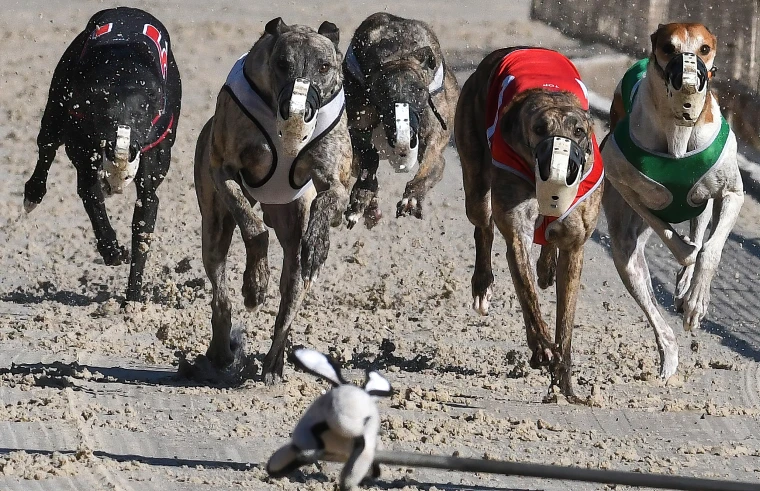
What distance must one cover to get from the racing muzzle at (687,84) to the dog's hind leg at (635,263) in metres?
0.79

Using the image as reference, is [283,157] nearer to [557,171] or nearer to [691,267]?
[557,171]

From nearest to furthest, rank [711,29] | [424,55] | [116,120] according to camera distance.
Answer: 1. [424,55]
2. [116,120]
3. [711,29]

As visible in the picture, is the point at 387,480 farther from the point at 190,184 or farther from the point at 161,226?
the point at 190,184

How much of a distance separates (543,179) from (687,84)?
27.3 inches

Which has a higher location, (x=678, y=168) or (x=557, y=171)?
(x=557, y=171)

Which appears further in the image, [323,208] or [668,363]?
[668,363]

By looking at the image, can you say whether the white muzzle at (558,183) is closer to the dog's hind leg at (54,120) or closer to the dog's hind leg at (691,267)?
the dog's hind leg at (691,267)

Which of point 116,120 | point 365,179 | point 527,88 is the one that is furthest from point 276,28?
point 116,120

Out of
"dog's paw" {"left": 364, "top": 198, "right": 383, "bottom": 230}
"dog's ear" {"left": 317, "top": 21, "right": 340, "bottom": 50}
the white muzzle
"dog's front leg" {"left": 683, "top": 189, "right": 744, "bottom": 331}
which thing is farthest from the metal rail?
"dog's paw" {"left": 364, "top": 198, "right": 383, "bottom": 230}

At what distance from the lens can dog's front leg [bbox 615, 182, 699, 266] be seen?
5.48m

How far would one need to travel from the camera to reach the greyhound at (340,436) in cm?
254

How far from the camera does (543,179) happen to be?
469 centimetres

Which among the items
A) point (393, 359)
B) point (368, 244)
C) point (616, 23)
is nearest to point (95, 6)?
point (616, 23)

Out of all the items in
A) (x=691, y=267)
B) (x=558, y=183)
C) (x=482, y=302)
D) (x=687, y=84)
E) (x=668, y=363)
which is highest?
(x=687, y=84)
